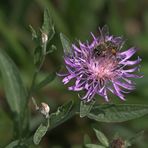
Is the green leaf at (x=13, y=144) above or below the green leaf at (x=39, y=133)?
below

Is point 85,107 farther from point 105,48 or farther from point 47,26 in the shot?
point 47,26

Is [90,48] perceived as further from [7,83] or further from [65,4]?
[65,4]

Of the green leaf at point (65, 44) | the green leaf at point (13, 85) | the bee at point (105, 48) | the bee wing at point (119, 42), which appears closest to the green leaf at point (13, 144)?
the green leaf at point (13, 85)

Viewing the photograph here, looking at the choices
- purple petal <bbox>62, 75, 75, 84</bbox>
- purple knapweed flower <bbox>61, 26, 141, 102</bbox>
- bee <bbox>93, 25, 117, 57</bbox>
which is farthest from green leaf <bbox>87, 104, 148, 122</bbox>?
bee <bbox>93, 25, 117, 57</bbox>

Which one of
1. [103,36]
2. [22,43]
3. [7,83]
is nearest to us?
[103,36]

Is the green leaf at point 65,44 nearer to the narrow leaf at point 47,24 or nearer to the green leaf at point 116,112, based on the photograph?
the narrow leaf at point 47,24

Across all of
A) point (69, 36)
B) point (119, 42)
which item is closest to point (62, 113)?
point (119, 42)

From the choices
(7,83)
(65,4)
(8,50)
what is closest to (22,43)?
(8,50)
